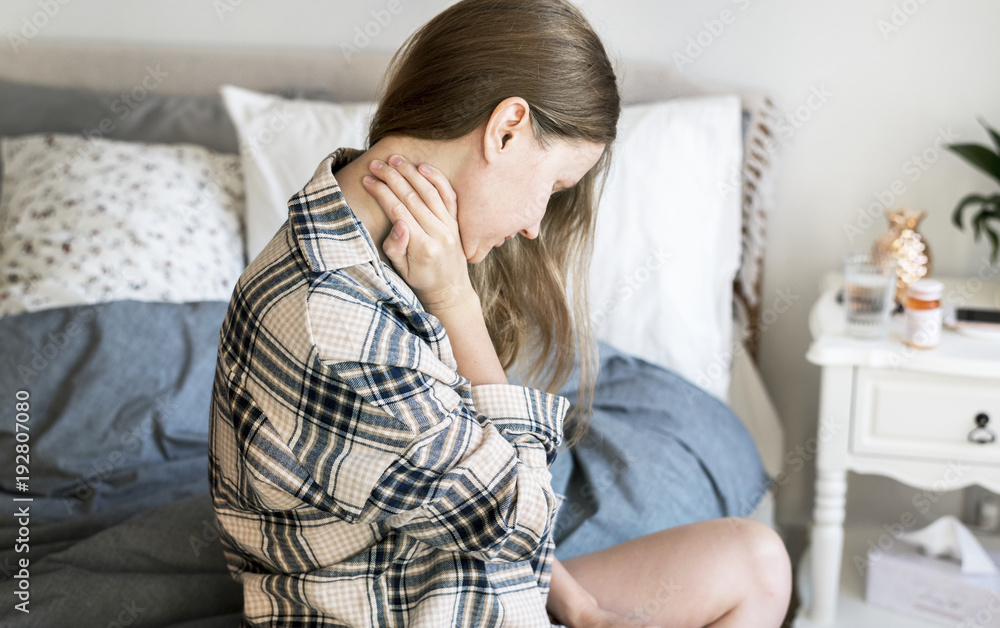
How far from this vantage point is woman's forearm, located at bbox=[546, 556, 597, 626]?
85 centimetres

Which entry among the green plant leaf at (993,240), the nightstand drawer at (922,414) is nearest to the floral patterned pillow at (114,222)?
the nightstand drawer at (922,414)

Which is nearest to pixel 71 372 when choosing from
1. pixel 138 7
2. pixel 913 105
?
pixel 138 7

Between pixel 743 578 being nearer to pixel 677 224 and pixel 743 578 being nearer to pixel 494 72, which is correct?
pixel 494 72

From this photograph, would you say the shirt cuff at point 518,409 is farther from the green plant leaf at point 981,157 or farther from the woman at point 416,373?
the green plant leaf at point 981,157

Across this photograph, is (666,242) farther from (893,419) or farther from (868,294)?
(893,419)

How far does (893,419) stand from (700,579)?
0.63 meters

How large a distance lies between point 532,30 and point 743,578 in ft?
1.96

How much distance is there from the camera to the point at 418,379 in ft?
2.19

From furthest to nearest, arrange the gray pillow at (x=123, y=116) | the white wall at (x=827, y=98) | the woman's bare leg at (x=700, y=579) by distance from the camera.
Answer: the gray pillow at (x=123, y=116) < the white wall at (x=827, y=98) < the woman's bare leg at (x=700, y=579)

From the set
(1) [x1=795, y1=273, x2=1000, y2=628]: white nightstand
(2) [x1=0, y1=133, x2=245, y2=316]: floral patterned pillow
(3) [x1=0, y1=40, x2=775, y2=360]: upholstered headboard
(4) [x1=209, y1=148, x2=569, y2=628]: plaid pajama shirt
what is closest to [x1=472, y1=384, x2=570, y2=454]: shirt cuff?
(4) [x1=209, y1=148, x2=569, y2=628]: plaid pajama shirt

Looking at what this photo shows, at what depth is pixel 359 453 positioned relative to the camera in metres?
0.66

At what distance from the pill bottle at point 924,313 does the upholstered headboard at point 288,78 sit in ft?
1.37

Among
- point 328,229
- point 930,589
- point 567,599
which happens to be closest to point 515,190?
point 328,229

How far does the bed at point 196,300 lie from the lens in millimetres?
992
